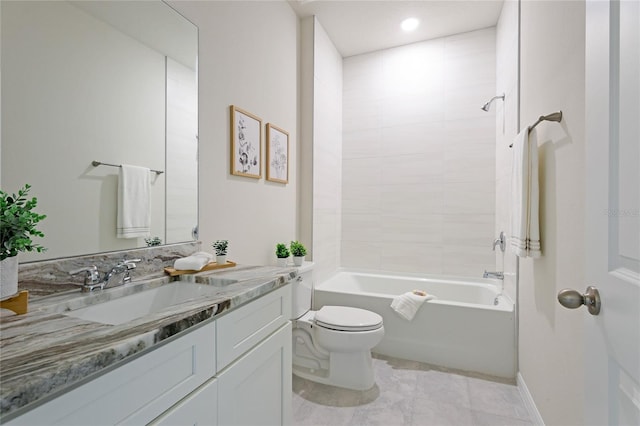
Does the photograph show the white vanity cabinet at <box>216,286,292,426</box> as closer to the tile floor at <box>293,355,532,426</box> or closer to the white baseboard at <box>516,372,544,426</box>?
the tile floor at <box>293,355,532,426</box>

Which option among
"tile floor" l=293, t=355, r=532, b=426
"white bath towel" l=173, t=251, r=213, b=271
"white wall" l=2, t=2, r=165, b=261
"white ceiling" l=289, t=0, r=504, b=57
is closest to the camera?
"white wall" l=2, t=2, r=165, b=261

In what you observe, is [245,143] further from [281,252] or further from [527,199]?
[527,199]

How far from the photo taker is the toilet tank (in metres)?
2.06

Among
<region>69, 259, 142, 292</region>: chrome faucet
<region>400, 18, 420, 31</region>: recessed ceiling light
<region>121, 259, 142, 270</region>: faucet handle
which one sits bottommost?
<region>69, 259, 142, 292</region>: chrome faucet

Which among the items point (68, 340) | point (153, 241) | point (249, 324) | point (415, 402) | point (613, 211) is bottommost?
point (415, 402)

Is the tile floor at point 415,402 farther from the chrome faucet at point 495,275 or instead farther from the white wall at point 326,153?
the white wall at point 326,153

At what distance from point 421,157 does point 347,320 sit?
6.06 feet

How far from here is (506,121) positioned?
2355mm

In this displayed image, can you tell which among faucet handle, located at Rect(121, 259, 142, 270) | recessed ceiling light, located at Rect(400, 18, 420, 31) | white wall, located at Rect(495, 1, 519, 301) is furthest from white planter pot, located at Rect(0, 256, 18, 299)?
recessed ceiling light, located at Rect(400, 18, 420, 31)

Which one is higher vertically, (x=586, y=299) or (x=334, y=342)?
(x=586, y=299)

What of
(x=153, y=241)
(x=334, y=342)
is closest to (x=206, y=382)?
(x=153, y=241)

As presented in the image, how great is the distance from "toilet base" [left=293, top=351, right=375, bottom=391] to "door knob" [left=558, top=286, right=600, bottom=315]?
148cm

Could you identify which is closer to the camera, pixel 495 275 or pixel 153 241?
pixel 153 241

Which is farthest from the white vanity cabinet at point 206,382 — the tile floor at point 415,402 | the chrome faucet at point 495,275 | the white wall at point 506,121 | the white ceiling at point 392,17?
the white ceiling at point 392,17
